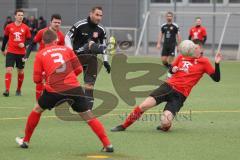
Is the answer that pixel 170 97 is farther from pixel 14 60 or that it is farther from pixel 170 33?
pixel 170 33

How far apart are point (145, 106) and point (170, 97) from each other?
51 centimetres

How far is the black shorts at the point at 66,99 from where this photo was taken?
33.8 feet

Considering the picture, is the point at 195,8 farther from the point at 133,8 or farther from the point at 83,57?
the point at 83,57

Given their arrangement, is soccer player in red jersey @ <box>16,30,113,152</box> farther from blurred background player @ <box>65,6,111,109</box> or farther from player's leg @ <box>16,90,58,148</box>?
blurred background player @ <box>65,6,111,109</box>

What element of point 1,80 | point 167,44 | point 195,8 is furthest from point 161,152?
point 195,8

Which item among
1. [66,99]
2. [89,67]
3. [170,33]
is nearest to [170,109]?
[89,67]

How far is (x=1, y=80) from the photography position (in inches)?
891

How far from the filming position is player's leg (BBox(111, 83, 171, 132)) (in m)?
12.4

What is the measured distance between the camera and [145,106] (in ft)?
40.6

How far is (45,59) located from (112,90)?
9.77 meters

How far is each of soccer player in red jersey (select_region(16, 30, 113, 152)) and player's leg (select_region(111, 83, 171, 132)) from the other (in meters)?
2.02

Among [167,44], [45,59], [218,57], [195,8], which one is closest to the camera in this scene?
[45,59]

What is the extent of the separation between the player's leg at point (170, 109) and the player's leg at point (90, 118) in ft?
6.99

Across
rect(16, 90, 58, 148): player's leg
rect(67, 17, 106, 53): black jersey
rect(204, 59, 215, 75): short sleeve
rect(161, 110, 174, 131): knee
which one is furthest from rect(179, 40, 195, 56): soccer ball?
rect(16, 90, 58, 148): player's leg
